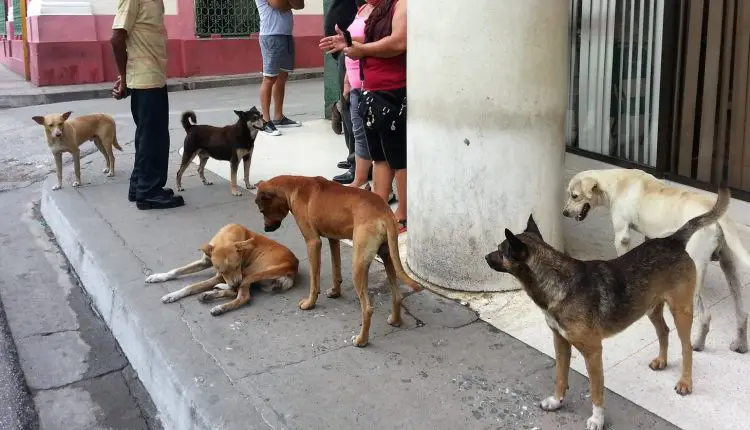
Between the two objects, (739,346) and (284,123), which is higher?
(284,123)

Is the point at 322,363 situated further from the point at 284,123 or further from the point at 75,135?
the point at 284,123

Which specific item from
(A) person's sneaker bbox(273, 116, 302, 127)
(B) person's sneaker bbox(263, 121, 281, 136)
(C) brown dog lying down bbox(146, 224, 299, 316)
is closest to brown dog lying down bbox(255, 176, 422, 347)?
(C) brown dog lying down bbox(146, 224, 299, 316)

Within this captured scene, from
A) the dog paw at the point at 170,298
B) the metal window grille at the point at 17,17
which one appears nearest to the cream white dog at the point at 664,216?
the dog paw at the point at 170,298

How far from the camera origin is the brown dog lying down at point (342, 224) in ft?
12.6

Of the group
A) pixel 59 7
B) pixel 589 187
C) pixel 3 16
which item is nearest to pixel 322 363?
pixel 589 187

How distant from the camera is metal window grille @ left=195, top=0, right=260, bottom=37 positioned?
1700 centimetres

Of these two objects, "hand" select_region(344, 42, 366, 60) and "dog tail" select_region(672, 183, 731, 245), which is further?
"hand" select_region(344, 42, 366, 60)

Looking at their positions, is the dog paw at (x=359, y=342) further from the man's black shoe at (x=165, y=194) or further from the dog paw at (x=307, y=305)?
the man's black shoe at (x=165, y=194)

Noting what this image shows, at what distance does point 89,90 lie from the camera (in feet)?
49.2

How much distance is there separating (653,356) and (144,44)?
458cm

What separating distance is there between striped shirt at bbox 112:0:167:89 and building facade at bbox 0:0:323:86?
10040mm

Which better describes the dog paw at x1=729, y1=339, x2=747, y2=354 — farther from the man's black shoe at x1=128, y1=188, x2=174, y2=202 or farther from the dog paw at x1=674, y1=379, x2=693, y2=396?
the man's black shoe at x1=128, y1=188, x2=174, y2=202

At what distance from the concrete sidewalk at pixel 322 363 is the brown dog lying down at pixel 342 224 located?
176 mm

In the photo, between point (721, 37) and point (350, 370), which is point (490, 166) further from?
point (721, 37)
